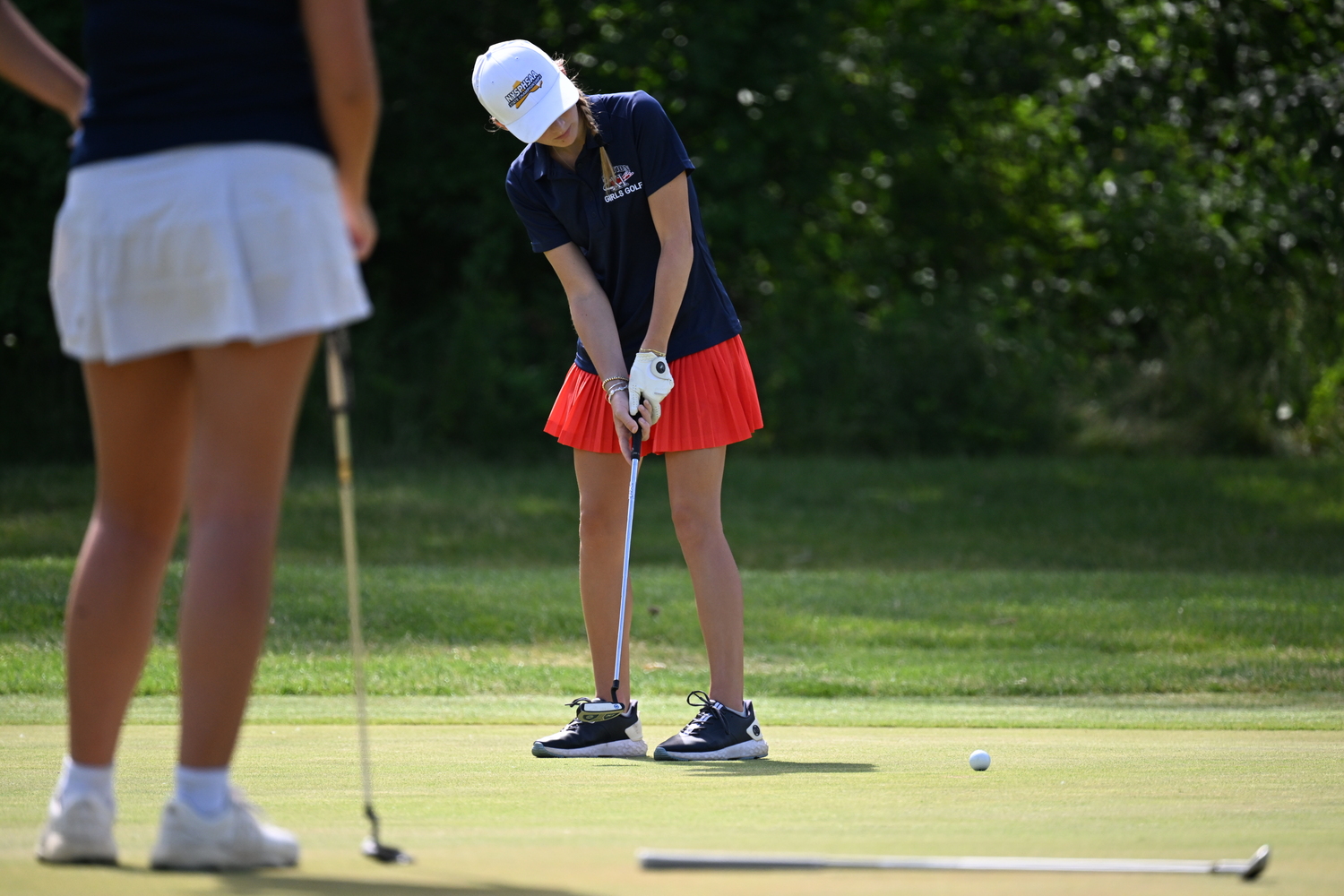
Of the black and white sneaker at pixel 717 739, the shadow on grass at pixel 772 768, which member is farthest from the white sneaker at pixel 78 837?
the black and white sneaker at pixel 717 739

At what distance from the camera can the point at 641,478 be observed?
1434cm

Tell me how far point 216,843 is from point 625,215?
7.91 feet

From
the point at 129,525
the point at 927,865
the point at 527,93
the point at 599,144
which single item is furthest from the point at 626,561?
the point at 927,865

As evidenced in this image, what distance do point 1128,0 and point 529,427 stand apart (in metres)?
7.65

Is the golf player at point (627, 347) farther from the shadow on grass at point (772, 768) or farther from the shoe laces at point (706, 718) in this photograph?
the shadow on grass at point (772, 768)

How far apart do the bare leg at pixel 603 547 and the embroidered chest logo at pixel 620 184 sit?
72cm

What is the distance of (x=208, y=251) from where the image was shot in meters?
2.27

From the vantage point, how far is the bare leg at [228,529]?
7.65 ft

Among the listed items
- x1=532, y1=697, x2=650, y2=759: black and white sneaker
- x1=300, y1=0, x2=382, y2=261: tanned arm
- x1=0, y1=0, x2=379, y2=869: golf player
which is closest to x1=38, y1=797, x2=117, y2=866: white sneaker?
x1=0, y1=0, x2=379, y2=869: golf player

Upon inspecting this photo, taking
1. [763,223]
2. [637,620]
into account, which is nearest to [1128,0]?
[763,223]

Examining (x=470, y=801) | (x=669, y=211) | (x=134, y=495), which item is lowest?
(x=470, y=801)

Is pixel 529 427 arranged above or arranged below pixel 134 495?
below

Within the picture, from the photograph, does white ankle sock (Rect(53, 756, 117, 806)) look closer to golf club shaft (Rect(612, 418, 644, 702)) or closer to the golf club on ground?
the golf club on ground

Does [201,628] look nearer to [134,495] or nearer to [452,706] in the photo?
[134,495]
